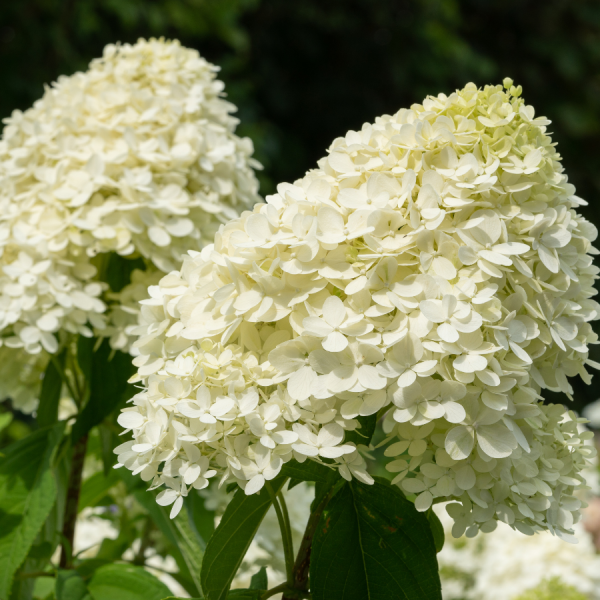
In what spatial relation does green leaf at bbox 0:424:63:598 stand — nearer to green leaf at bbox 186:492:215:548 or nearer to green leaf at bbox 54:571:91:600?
green leaf at bbox 54:571:91:600

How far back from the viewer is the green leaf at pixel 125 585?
0.92 m

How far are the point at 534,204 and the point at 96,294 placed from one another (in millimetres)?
611

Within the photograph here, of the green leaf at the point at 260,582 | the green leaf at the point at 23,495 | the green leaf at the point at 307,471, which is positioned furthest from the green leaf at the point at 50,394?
the green leaf at the point at 307,471

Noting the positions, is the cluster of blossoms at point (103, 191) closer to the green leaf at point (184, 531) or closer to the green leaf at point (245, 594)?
the green leaf at point (184, 531)

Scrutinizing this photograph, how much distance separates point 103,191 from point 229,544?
0.57 meters

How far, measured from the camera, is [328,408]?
0.62m

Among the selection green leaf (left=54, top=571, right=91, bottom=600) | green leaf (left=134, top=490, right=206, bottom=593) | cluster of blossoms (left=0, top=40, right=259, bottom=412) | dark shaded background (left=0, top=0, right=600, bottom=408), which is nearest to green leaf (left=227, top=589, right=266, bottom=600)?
green leaf (left=134, top=490, right=206, bottom=593)

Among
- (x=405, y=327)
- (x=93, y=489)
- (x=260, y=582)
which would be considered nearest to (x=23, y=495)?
(x=93, y=489)

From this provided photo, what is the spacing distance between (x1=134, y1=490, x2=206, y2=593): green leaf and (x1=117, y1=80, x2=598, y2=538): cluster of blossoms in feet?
0.97

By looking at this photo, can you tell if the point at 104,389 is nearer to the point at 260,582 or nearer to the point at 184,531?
the point at 184,531

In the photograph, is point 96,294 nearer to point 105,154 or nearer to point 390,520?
point 105,154

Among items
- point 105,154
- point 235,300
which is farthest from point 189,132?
point 235,300

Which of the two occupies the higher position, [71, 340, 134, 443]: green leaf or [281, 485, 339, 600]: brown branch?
[71, 340, 134, 443]: green leaf

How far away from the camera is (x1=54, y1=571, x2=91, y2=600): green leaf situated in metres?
0.93
